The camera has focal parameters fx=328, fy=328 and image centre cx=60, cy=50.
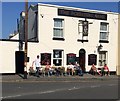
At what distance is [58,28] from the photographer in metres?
28.5

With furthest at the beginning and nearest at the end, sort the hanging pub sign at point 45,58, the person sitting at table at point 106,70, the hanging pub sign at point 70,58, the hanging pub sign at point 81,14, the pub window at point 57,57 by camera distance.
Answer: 1. the person sitting at table at point 106,70
2. the hanging pub sign at point 70,58
3. the hanging pub sign at point 81,14
4. the pub window at point 57,57
5. the hanging pub sign at point 45,58

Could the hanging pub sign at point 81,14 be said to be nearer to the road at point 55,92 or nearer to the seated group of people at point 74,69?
the seated group of people at point 74,69

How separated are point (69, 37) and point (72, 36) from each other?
33cm

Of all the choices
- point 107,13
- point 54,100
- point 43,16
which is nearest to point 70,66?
point 43,16

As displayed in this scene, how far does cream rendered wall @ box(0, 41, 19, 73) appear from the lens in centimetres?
2559

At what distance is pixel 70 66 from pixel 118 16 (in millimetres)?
7749

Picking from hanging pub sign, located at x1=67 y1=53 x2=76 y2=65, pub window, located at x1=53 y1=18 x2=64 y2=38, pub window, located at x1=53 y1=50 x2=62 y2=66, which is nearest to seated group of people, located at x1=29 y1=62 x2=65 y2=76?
pub window, located at x1=53 y1=50 x2=62 y2=66

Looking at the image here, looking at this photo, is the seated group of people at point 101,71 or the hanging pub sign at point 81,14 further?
the seated group of people at point 101,71

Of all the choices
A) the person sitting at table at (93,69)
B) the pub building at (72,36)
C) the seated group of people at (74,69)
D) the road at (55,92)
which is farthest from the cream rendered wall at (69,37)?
the road at (55,92)

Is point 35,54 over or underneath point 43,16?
underneath

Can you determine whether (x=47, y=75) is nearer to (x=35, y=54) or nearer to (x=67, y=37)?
(x=35, y=54)

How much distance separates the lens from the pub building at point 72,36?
27.5m

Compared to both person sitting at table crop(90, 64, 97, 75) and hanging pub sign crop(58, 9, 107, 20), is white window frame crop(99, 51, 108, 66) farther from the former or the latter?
hanging pub sign crop(58, 9, 107, 20)

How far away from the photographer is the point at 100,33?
1223 inches
